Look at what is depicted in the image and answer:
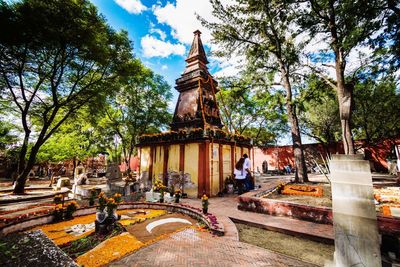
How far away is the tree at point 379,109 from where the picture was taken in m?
16.5

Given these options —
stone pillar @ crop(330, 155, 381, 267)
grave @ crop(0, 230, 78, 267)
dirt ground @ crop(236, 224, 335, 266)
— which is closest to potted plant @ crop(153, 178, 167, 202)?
dirt ground @ crop(236, 224, 335, 266)

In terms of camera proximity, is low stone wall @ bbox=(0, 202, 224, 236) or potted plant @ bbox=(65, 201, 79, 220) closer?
low stone wall @ bbox=(0, 202, 224, 236)

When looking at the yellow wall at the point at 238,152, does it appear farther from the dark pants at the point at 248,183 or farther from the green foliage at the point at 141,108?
the green foliage at the point at 141,108

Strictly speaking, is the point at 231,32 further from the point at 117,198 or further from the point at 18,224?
the point at 18,224

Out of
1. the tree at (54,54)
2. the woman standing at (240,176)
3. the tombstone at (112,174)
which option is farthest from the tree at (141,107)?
the woman standing at (240,176)

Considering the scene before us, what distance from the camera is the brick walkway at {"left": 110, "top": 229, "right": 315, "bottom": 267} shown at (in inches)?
142

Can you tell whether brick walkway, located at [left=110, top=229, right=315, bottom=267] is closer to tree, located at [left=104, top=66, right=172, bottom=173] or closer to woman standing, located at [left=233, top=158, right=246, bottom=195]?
woman standing, located at [left=233, top=158, right=246, bottom=195]

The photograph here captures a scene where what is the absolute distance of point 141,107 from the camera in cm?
2123

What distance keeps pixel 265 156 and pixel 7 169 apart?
1515 inches

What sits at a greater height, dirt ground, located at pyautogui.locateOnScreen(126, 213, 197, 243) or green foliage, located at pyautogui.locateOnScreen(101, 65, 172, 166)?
green foliage, located at pyautogui.locateOnScreen(101, 65, 172, 166)

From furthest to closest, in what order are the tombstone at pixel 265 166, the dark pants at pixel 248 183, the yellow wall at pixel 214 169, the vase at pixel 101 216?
the tombstone at pixel 265 166, the dark pants at pixel 248 183, the yellow wall at pixel 214 169, the vase at pixel 101 216

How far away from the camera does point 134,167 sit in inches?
1543

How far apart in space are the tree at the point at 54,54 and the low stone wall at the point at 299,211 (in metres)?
13.2

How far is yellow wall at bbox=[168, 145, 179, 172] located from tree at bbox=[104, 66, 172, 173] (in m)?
10.1
